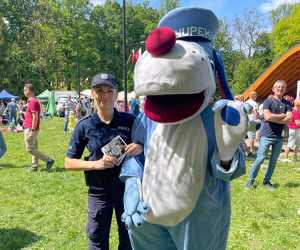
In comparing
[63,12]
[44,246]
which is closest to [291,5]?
[63,12]

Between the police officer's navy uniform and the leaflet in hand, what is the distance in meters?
0.20

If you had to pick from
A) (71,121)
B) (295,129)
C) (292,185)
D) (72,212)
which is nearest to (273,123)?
(292,185)

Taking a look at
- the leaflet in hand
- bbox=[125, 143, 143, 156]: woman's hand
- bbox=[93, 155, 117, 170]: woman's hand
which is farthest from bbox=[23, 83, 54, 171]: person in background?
bbox=[125, 143, 143, 156]: woman's hand

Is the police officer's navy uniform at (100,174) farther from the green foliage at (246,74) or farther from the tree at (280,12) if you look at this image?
the tree at (280,12)

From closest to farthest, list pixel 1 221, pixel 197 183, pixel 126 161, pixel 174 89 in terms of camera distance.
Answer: pixel 174 89
pixel 197 183
pixel 126 161
pixel 1 221

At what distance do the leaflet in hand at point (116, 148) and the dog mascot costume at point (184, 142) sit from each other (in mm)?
391

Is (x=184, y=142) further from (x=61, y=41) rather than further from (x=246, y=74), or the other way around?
(x=61, y=41)

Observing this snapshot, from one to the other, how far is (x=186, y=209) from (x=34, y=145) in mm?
6695

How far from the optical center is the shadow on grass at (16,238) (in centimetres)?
456

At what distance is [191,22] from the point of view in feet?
7.04

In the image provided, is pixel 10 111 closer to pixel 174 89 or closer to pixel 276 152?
pixel 276 152

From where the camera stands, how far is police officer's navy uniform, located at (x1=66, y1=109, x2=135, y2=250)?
9.92 feet

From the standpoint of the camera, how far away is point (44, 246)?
4559 millimetres

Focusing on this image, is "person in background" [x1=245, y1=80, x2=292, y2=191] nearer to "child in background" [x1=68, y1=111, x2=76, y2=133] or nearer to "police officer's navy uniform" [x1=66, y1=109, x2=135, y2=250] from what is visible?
"police officer's navy uniform" [x1=66, y1=109, x2=135, y2=250]
